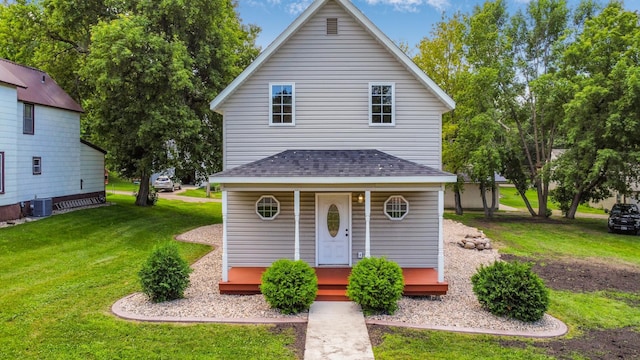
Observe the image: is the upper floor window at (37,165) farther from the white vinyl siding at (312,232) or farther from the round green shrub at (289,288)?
the round green shrub at (289,288)

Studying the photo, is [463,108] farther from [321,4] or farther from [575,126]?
[321,4]

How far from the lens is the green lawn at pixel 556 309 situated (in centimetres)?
679

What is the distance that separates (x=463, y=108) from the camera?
2366cm

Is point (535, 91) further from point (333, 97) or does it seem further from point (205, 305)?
point (205, 305)

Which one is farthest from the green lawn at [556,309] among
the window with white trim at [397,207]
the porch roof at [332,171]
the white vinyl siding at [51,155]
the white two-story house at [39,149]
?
the white vinyl siding at [51,155]

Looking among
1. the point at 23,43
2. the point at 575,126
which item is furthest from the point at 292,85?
the point at 23,43

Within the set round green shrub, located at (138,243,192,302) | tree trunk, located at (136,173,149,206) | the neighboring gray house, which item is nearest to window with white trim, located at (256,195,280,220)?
the neighboring gray house

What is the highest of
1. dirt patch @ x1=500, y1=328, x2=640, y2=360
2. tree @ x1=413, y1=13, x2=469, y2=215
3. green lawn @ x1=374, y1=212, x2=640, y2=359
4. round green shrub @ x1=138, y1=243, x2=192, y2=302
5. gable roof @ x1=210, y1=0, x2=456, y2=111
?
tree @ x1=413, y1=13, x2=469, y2=215

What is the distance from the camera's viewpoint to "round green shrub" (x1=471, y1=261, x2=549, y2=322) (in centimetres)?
812

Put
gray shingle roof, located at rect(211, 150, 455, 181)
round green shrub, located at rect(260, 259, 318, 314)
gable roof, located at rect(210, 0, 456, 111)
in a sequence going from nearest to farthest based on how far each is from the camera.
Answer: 1. round green shrub, located at rect(260, 259, 318, 314)
2. gray shingle roof, located at rect(211, 150, 455, 181)
3. gable roof, located at rect(210, 0, 456, 111)

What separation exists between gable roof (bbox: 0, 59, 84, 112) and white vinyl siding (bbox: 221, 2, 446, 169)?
40.0 ft

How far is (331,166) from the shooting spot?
34.0 ft

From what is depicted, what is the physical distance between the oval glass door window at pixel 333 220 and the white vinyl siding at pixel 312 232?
1.45 feet

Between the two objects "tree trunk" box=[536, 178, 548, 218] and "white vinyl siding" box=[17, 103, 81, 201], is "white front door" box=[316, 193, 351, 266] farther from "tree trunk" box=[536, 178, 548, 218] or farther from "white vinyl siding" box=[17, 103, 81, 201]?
"tree trunk" box=[536, 178, 548, 218]
